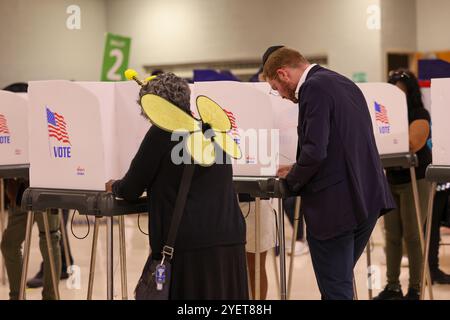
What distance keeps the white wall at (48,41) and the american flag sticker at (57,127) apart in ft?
13.6

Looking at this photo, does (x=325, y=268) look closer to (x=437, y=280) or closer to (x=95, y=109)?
(x=95, y=109)

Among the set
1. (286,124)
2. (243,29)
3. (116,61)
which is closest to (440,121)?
(286,124)

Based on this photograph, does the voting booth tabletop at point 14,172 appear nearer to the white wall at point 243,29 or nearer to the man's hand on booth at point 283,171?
the man's hand on booth at point 283,171

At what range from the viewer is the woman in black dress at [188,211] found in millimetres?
2529

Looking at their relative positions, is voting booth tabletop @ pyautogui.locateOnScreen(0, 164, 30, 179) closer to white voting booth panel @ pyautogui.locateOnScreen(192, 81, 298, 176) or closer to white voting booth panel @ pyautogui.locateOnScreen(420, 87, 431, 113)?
white voting booth panel @ pyautogui.locateOnScreen(192, 81, 298, 176)

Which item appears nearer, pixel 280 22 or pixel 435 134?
pixel 435 134

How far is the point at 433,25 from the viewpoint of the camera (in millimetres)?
10977

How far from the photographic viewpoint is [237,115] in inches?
139

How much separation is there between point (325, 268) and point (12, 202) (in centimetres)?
233

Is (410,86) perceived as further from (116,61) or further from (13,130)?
(116,61)

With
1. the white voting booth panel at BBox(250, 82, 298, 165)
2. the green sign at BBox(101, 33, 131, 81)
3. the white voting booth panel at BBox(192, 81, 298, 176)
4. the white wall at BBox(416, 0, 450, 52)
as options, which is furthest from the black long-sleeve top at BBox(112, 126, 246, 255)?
the white wall at BBox(416, 0, 450, 52)

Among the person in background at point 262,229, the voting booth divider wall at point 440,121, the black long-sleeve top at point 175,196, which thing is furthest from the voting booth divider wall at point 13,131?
the voting booth divider wall at point 440,121
